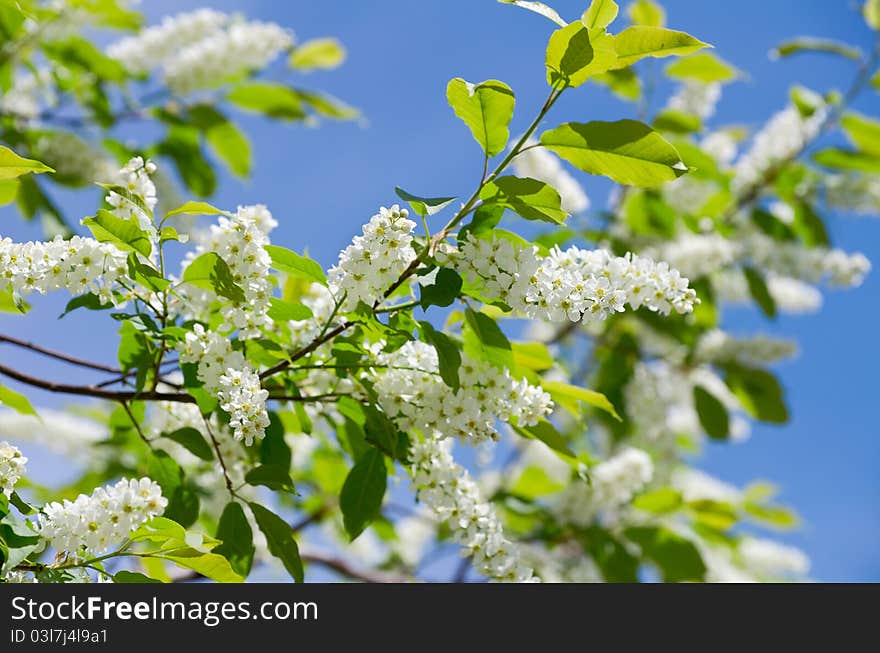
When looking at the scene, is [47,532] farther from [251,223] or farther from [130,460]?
[130,460]

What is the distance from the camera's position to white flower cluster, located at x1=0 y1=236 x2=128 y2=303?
171 centimetres

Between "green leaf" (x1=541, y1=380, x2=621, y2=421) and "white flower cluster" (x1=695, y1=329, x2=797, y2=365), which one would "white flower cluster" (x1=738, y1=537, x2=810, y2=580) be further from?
"green leaf" (x1=541, y1=380, x2=621, y2=421)

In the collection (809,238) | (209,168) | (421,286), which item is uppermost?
(209,168)

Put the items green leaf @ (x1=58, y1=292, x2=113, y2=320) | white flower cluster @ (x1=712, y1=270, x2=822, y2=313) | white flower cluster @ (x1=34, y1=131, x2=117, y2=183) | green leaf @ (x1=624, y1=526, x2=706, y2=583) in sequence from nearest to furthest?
green leaf @ (x1=58, y1=292, x2=113, y2=320), green leaf @ (x1=624, y1=526, x2=706, y2=583), white flower cluster @ (x1=34, y1=131, x2=117, y2=183), white flower cluster @ (x1=712, y1=270, x2=822, y2=313)

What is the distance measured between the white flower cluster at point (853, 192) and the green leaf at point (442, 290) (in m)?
3.75

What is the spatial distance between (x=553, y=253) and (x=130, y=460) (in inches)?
127

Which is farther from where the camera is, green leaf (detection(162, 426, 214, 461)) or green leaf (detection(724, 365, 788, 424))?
green leaf (detection(724, 365, 788, 424))

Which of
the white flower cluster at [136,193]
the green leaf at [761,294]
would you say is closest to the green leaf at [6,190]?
the white flower cluster at [136,193]

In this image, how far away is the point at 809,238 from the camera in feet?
15.8

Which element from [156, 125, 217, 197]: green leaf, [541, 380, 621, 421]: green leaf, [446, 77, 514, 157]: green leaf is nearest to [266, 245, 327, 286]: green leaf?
[446, 77, 514, 157]: green leaf

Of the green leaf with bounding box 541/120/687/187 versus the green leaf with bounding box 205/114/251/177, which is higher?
the green leaf with bounding box 205/114/251/177

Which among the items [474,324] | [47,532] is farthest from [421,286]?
[47,532]

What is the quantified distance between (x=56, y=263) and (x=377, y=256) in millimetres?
625

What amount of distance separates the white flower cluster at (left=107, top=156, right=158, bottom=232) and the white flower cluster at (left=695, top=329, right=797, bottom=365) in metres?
3.52
